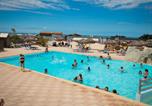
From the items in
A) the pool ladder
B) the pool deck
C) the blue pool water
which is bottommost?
the blue pool water

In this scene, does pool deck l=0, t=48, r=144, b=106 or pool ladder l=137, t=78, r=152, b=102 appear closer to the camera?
pool deck l=0, t=48, r=144, b=106

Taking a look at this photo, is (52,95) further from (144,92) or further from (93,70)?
(93,70)

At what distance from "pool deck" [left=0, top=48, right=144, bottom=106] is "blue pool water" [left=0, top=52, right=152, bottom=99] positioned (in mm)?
5563

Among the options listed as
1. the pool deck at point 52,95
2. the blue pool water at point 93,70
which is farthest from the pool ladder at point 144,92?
the blue pool water at point 93,70

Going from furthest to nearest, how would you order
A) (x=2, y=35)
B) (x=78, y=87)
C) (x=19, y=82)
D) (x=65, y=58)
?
(x=2, y=35)
(x=65, y=58)
(x=19, y=82)
(x=78, y=87)

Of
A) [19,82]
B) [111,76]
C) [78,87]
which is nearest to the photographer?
[78,87]

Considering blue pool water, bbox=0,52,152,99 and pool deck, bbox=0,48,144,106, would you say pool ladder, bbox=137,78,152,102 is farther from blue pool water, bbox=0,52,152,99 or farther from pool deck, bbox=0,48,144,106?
blue pool water, bbox=0,52,152,99

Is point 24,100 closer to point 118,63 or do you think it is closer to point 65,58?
point 118,63

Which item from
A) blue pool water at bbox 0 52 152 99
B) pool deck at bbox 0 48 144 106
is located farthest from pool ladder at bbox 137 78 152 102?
blue pool water at bbox 0 52 152 99

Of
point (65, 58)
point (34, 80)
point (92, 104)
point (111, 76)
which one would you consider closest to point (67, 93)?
point (92, 104)

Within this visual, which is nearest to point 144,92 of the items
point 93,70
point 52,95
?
point 52,95

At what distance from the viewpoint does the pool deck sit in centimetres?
663

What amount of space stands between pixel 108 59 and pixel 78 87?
15.2m

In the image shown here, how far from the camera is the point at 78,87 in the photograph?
8641mm
